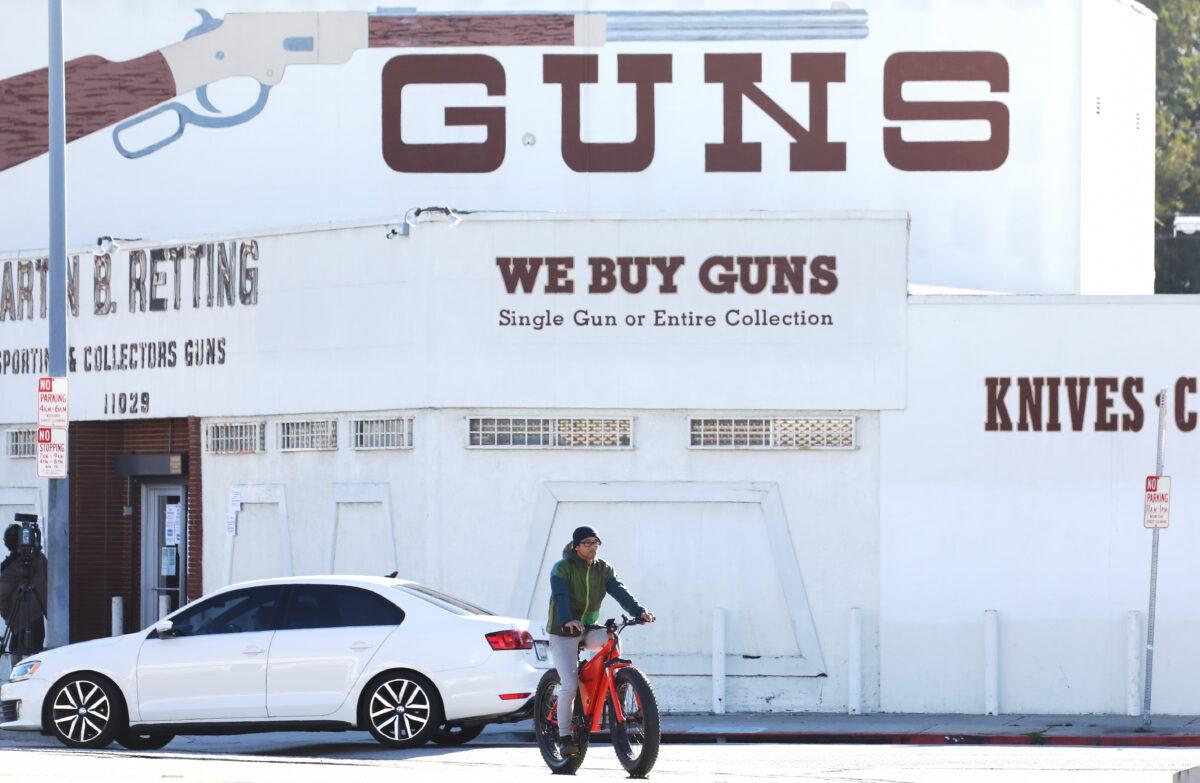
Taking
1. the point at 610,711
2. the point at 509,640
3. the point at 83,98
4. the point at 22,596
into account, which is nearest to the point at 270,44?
the point at 83,98

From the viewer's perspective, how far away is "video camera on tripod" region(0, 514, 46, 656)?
23422 mm

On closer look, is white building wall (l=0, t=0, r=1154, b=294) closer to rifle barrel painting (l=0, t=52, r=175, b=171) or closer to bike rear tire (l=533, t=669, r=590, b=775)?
rifle barrel painting (l=0, t=52, r=175, b=171)

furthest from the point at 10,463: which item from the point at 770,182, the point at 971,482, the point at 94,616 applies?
the point at 971,482

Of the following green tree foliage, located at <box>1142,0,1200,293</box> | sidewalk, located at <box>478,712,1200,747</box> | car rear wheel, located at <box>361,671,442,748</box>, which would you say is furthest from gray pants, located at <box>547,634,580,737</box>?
green tree foliage, located at <box>1142,0,1200,293</box>

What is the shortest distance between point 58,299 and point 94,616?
6.88 meters

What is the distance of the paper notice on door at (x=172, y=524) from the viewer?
2578cm

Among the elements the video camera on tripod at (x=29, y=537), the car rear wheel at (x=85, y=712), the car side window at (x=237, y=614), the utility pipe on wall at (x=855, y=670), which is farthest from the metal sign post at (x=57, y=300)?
the utility pipe on wall at (x=855, y=670)

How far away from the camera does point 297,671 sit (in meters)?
16.6

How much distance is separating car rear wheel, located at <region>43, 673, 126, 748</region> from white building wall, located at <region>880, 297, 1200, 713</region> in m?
8.16

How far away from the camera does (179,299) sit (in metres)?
23.9

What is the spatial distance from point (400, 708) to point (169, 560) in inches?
378

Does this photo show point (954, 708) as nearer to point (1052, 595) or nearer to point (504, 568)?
point (1052, 595)

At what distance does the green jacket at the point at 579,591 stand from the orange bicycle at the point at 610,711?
229mm

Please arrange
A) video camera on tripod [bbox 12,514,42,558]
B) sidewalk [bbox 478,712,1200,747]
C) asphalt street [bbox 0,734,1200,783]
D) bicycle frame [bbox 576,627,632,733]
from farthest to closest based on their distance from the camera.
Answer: video camera on tripod [bbox 12,514,42,558], sidewalk [bbox 478,712,1200,747], bicycle frame [bbox 576,627,632,733], asphalt street [bbox 0,734,1200,783]
